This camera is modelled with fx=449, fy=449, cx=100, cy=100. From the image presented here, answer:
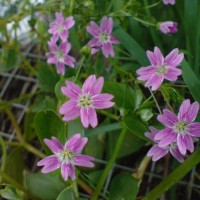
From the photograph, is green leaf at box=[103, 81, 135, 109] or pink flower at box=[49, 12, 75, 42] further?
pink flower at box=[49, 12, 75, 42]

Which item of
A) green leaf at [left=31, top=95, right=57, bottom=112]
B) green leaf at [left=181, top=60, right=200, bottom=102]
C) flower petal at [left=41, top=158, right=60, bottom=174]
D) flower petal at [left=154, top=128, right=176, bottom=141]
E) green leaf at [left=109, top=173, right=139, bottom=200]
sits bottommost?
green leaf at [left=109, top=173, right=139, bottom=200]

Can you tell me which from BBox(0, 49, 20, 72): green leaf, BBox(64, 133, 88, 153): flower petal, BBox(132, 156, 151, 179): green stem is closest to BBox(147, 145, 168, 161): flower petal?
BBox(64, 133, 88, 153): flower petal

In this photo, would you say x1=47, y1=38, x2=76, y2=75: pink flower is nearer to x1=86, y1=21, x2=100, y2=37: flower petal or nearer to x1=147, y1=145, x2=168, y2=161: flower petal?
x1=86, y1=21, x2=100, y2=37: flower petal

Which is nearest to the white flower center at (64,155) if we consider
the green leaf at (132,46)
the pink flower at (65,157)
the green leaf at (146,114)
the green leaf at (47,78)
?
the pink flower at (65,157)

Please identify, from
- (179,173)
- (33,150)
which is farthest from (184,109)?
(33,150)

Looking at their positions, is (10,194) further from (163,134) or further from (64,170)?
(163,134)

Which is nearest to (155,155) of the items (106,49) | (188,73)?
(188,73)
